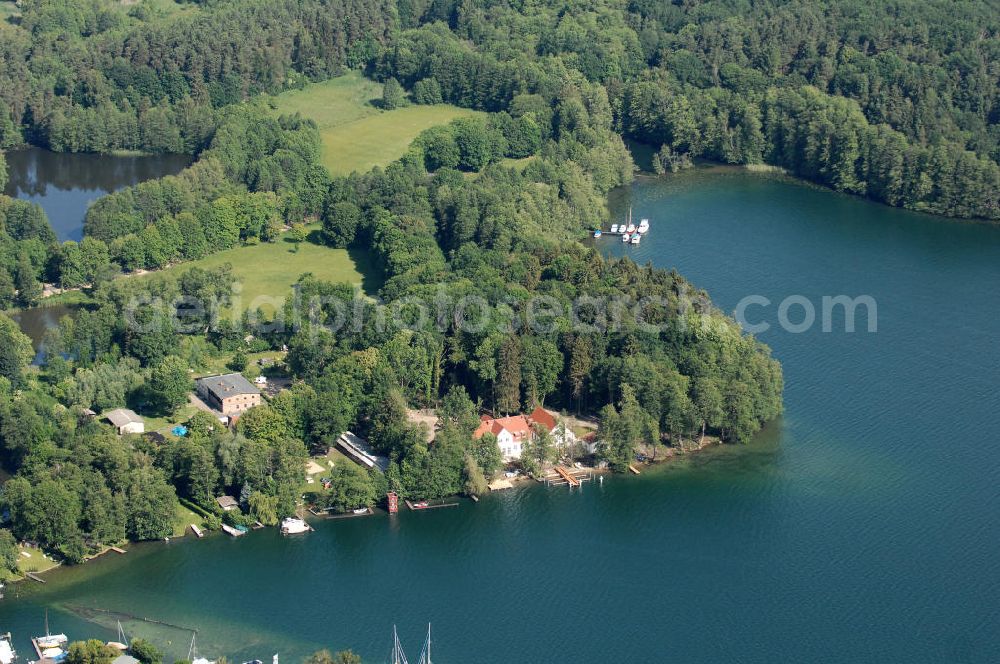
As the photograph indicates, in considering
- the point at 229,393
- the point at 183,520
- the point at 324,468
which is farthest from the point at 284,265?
the point at 183,520

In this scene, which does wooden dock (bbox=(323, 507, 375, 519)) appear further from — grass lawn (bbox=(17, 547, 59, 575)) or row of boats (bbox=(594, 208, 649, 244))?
row of boats (bbox=(594, 208, 649, 244))

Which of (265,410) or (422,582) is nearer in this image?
(422,582)

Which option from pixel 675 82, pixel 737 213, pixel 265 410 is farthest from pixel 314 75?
pixel 265 410

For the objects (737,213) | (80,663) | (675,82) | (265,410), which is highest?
(675,82)

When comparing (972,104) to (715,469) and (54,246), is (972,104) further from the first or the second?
(54,246)

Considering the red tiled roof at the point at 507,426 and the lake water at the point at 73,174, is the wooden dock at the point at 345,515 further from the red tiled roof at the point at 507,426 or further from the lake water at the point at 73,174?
the lake water at the point at 73,174

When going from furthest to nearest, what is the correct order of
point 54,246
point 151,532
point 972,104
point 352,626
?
point 972,104 < point 54,246 < point 151,532 < point 352,626

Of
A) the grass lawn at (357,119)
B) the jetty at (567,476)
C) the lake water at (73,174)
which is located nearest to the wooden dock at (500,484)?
the jetty at (567,476)
